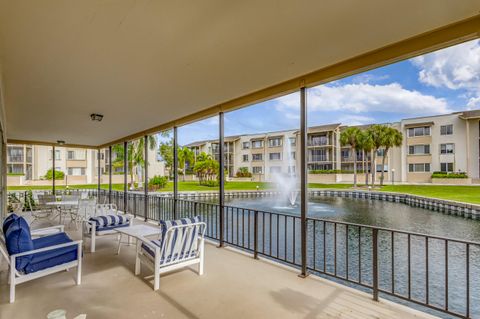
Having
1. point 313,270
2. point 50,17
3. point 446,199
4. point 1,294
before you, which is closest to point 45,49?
point 50,17

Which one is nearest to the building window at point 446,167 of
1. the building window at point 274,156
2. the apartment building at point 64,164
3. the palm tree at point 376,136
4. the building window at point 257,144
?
the palm tree at point 376,136

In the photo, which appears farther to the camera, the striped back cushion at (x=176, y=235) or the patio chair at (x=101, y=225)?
the patio chair at (x=101, y=225)

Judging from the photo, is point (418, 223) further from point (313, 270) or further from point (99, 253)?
point (99, 253)

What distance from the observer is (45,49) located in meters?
2.58

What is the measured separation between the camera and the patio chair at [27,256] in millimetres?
2688

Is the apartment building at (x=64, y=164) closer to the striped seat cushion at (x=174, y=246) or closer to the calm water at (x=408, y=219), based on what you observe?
the calm water at (x=408, y=219)

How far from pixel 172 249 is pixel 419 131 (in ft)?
82.4

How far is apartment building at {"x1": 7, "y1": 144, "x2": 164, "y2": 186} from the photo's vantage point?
2756 cm

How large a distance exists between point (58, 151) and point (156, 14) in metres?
31.7

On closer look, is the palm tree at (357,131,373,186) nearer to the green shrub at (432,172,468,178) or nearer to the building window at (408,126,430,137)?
the building window at (408,126,430,137)

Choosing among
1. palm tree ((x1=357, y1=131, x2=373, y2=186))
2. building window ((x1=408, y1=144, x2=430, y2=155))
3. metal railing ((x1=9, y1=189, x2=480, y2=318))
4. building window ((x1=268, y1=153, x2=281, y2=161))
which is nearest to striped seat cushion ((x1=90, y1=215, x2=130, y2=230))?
metal railing ((x1=9, y1=189, x2=480, y2=318))

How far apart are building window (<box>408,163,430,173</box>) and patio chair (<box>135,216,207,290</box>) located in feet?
76.7

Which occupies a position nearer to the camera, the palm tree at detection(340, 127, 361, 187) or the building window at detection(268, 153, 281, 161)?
the palm tree at detection(340, 127, 361, 187)

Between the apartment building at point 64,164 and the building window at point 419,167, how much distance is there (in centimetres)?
2539
